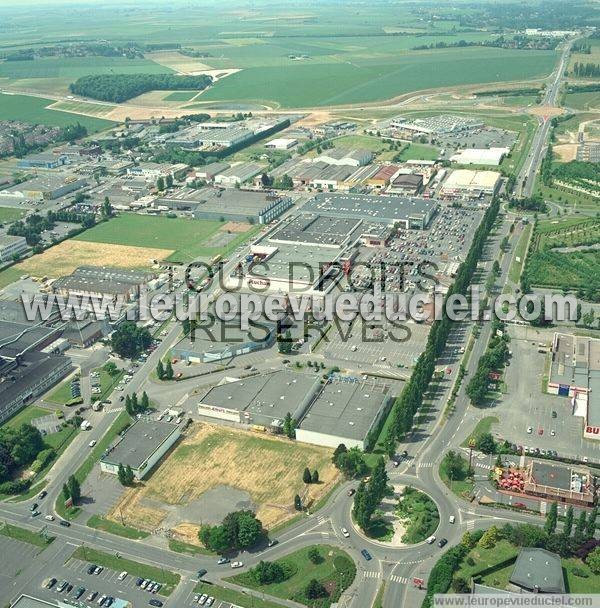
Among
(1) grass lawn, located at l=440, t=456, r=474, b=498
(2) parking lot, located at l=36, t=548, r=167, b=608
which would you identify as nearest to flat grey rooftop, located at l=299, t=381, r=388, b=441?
(1) grass lawn, located at l=440, t=456, r=474, b=498

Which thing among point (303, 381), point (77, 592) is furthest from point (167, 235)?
point (77, 592)

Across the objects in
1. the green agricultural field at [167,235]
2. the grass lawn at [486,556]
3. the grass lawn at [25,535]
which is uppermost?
the green agricultural field at [167,235]

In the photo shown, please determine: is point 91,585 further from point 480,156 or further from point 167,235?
point 480,156

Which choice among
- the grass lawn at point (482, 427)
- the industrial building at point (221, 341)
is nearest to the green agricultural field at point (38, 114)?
the industrial building at point (221, 341)

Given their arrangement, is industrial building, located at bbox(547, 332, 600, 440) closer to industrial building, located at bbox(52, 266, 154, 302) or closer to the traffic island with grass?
the traffic island with grass

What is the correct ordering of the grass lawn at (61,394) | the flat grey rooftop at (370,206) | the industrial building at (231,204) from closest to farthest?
the grass lawn at (61,394)
the flat grey rooftop at (370,206)
the industrial building at (231,204)

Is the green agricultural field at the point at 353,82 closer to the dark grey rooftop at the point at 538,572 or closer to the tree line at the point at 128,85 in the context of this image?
the tree line at the point at 128,85

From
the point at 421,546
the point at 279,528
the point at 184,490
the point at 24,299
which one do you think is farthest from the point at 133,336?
the point at 421,546
